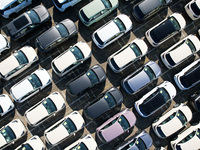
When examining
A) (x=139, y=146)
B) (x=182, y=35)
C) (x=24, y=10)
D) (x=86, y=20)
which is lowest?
(x=139, y=146)

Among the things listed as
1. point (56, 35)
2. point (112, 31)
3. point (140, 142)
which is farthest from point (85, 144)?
point (112, 31)

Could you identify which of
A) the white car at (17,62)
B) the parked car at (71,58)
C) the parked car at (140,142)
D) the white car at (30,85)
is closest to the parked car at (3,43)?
the white car at (17,62)

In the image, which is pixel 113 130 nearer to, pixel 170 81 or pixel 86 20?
pixel 170 81

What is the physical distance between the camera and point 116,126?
1137 inches

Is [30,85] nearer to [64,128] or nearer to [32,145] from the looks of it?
[64,128]

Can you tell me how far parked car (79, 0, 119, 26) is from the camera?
29344mm

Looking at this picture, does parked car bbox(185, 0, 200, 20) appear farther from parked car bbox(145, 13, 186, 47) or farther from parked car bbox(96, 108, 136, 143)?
parked car bbox(96, 108, 136, 143)

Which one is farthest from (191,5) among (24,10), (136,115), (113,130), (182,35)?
(24,10)

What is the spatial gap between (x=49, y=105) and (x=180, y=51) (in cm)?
1392

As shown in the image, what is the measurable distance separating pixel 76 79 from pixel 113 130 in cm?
608

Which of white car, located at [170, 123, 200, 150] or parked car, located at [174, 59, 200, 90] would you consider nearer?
white car, located at [170, 123, 200, 150]

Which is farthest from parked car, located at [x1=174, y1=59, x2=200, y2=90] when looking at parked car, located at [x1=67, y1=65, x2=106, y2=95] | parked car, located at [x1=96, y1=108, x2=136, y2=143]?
parked car, located at [x1=67, y1=65, x2=106, y2=95]

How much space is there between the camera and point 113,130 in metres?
28.9

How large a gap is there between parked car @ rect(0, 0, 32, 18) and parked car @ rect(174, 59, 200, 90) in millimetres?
16824
